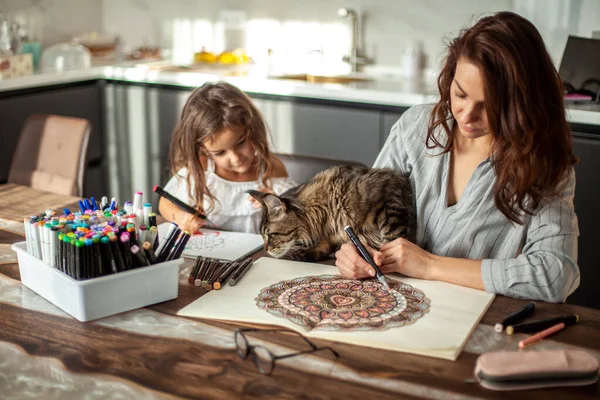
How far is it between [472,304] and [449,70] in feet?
1.88

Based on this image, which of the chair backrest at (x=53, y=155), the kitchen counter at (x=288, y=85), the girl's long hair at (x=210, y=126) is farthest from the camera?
the kitchen counter at (x=288, y=85)

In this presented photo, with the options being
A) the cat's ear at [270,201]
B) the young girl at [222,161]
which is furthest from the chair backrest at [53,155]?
the cat's ear at [270,201]

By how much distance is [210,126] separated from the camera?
2217 millimetres

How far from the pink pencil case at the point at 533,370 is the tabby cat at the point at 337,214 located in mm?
660

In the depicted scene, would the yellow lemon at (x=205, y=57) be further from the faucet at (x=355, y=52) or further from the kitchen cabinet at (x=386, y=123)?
the kitchen cabinet at (x=386, y=123)

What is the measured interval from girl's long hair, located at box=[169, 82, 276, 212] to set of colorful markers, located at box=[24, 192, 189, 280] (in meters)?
0.67

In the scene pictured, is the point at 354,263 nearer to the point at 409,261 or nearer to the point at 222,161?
the point at 409,261

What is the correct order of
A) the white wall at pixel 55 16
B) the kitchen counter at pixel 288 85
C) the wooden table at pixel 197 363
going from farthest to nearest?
1. the white wall at pixel 55 16
2. the kitchen counter at pixel 288 85
3. the wooden table at pixel 197 363

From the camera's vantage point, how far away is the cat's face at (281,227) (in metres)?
1.80

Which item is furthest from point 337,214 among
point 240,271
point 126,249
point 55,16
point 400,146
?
point 55,16

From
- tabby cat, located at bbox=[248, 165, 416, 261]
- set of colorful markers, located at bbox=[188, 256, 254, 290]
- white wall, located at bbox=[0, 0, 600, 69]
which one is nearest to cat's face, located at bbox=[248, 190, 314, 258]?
tabby cat, located at bbox=[248, 165, 416, 261]

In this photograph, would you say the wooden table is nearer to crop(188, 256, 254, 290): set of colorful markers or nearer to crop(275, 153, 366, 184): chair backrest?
crop(188, 256, 254, 290): set of colorful markers

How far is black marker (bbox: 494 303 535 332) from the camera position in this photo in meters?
1.38

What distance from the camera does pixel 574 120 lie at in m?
2.85
